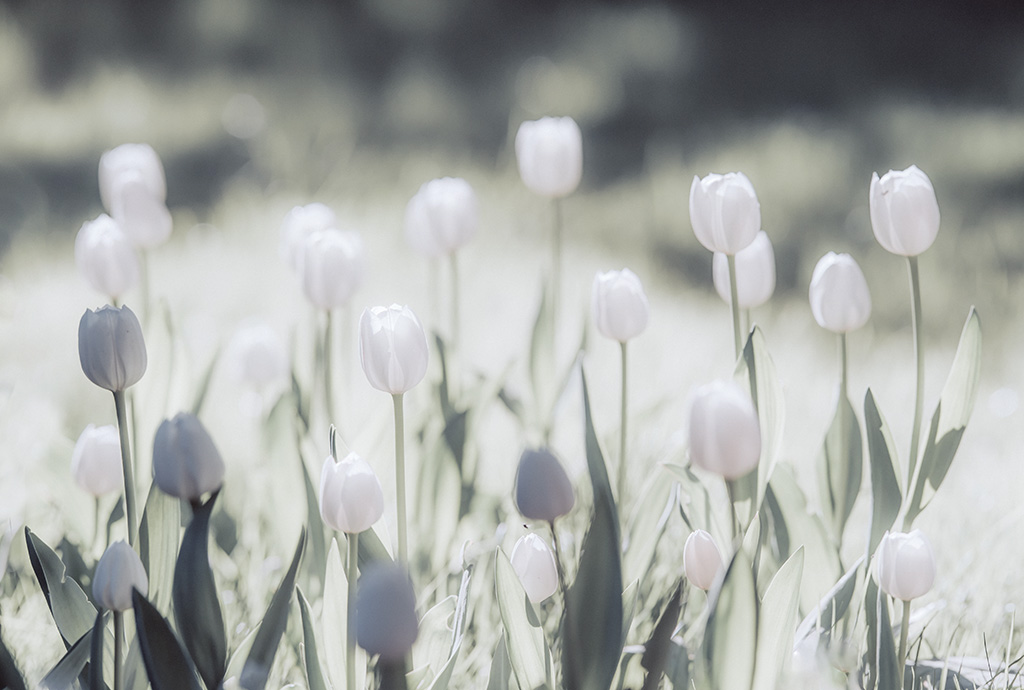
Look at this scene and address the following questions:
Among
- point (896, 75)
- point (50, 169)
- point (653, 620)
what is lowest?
point (653, 620)

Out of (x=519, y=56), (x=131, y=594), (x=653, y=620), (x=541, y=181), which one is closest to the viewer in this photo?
(x=131, y=594)

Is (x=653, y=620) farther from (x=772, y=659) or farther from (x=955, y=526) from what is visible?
(x=955, y=526)

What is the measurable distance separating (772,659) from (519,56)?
2709 mm

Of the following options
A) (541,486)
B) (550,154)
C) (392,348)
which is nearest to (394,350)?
(392,348)

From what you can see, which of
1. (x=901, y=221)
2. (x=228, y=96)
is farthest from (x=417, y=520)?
(x=228, y=96)

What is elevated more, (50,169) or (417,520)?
(50,169)

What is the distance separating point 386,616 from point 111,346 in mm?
228

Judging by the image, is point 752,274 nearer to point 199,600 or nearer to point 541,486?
point 541,486

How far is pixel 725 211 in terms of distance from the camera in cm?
57

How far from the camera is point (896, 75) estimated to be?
2.60 meters

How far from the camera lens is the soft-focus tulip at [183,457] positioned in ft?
1.47

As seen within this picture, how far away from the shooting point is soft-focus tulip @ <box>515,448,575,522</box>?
0.46m

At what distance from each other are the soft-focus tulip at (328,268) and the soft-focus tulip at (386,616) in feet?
1.13

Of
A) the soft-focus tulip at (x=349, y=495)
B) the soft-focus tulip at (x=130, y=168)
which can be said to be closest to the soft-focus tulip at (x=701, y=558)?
the soft-focus tulip at (x=349, y=495)
